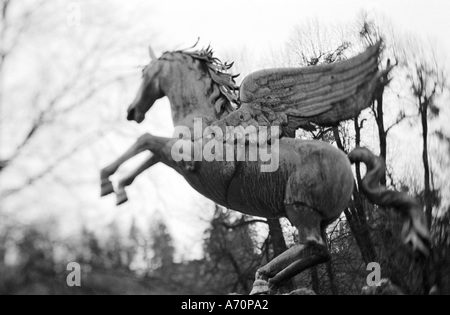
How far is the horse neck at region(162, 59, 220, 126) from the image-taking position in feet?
21.8

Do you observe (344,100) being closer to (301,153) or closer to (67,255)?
(301,153)

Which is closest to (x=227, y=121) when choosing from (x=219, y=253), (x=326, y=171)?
(x=326, y=171)

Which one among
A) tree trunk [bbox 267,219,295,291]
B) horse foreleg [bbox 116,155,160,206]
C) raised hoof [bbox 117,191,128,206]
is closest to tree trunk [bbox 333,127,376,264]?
tree trunk [bbox 267,219,295,291]

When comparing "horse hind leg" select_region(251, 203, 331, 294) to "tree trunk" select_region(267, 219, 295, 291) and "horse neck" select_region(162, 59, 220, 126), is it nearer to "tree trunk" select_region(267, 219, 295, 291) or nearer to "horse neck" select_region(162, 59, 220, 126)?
"horse neck" select_region(162, 59, 220, 126)

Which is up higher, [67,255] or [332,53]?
[332,53]

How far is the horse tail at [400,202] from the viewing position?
6098 mm

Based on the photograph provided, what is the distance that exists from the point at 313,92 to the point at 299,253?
140cm

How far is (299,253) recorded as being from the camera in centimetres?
632

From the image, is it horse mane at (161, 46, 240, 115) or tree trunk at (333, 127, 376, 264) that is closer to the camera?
horse mane at (161, 46, 240, 115)

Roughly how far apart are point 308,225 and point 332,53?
7.92m

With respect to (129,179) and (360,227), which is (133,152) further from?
(360,227)

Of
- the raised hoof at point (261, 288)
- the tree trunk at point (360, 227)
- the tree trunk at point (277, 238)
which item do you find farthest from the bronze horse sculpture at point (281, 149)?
the tree trunk at point (277, 238)

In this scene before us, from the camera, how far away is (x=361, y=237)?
12.4 metres

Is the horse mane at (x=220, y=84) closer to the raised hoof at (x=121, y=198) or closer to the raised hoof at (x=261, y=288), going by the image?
the raised hoof at (x=121, y=198)
